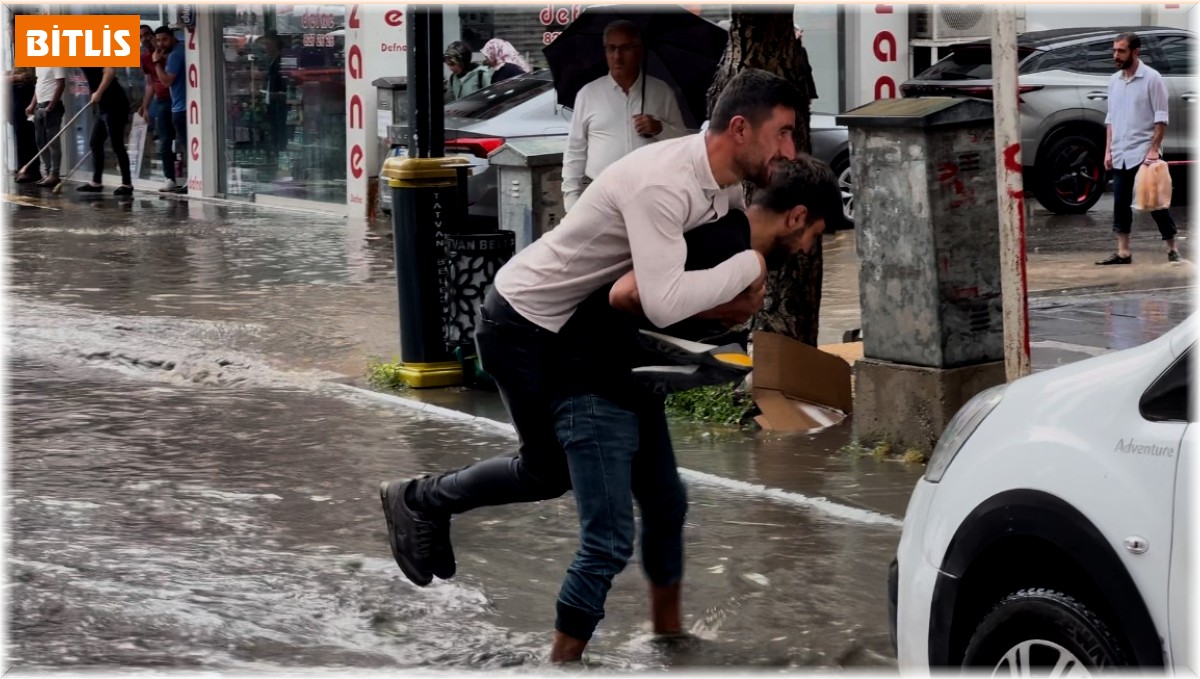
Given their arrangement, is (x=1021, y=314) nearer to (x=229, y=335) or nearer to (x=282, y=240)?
(x=229, y=335)

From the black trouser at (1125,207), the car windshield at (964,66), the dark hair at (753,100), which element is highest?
the car windshield at (964,66)

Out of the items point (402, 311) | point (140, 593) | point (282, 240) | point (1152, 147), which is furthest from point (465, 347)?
point (282, 240)

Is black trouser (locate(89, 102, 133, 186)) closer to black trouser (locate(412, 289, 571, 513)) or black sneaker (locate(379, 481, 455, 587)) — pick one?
black sneaker (locate(379, 481, 455, 587))

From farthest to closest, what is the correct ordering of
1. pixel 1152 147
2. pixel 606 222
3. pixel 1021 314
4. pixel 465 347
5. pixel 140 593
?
pixel 1152 147
pixel 465 347
pixel 1021 314
pixel 140 593
pixel 606 222

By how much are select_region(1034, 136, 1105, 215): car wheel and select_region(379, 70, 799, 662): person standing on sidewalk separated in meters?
13.3

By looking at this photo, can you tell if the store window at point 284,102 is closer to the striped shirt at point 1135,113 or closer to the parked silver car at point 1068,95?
the parked silver car at point 1068,95

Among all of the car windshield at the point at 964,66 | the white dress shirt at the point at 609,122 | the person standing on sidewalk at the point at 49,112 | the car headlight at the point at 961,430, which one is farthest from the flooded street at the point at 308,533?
the person standing on sidewalk at the point at 49,112

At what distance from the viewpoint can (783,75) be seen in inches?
343

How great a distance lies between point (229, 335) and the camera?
11.4 metres

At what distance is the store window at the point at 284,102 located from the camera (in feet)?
66.5

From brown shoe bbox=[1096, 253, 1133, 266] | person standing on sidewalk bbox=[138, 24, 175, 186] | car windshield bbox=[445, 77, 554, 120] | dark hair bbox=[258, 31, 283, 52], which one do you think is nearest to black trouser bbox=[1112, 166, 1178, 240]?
brown shoe bbox=[1096, 253, 1133, 266]

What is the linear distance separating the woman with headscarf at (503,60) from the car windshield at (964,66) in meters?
4.22

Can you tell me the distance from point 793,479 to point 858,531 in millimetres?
864

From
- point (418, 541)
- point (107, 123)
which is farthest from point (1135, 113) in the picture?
point (107, 123)
